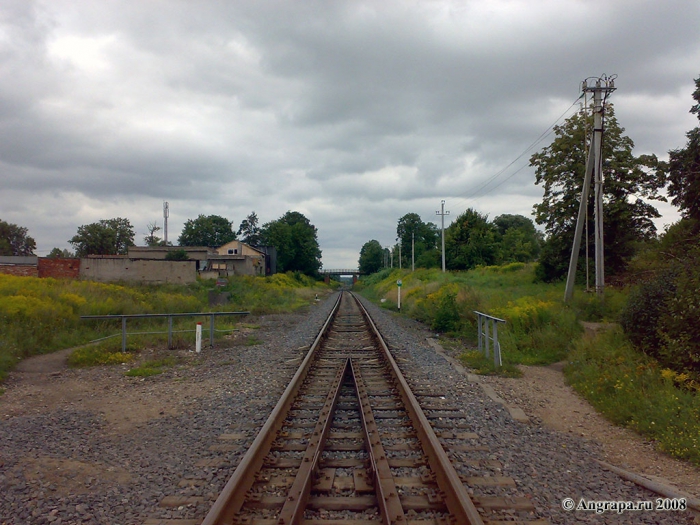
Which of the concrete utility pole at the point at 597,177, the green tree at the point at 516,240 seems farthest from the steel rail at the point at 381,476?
the green tree at the point at 516,240

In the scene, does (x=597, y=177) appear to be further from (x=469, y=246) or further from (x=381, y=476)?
(x=469, y=246)

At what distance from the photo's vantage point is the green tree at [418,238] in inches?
2929

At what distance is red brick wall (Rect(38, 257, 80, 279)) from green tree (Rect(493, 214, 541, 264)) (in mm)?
45516

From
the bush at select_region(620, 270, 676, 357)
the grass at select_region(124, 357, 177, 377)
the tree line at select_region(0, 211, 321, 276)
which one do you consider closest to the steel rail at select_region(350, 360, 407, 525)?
the grass at select_region(124, 357, 177, 377)

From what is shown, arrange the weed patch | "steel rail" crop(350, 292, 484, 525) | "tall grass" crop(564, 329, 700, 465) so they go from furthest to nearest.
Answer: the weed patch < "tall grass" crop(564, 329, 700, 465) < "steel rail" crop(350, 292, 484, 525)

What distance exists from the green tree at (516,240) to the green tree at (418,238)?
9.96 metres

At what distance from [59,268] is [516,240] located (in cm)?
7533

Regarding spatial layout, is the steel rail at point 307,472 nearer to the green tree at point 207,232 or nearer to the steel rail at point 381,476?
the steel rail at point 381,476

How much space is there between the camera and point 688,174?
59.6 ft

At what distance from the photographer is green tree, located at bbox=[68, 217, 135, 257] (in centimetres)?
8719

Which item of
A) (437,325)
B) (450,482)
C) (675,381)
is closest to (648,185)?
(437,325)

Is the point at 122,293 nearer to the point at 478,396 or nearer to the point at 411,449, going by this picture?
the point at 478,396

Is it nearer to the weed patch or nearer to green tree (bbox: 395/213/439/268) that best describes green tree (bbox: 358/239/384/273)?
green tree (bbox: 395/213/439/268)

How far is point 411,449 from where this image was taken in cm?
577
